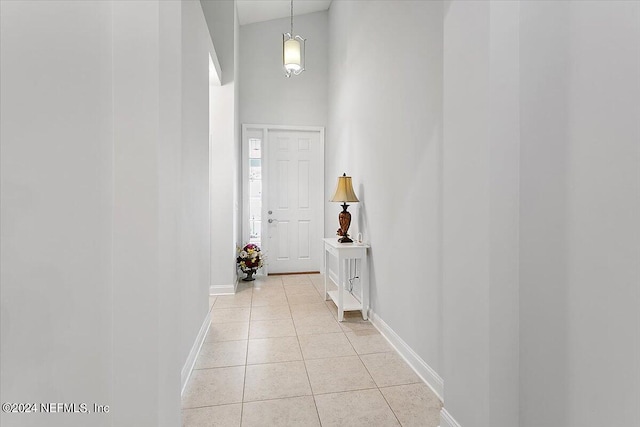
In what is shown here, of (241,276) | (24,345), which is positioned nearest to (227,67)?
(241,276)

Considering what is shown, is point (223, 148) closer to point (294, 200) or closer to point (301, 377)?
point (294, 200)

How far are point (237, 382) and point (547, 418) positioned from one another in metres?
1.62

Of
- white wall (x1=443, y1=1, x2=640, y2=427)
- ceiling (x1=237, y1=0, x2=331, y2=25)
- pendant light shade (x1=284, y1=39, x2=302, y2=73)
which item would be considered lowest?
white wall (x1=443, y1=1, x2=640, y2=427)

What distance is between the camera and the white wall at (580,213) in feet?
3.33

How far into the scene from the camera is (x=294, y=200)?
17.7 feet

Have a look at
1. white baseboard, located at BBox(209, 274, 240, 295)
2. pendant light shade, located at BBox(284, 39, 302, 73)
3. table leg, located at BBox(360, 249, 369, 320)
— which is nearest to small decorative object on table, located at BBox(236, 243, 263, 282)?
white baseboard, located at BBox(209, 274, 240, 295)

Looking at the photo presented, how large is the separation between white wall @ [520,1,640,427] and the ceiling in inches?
167

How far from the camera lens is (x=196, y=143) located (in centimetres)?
260

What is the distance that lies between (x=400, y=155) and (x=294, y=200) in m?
2.98

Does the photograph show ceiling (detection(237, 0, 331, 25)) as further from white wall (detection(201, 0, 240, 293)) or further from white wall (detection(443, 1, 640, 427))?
white wall (detection(443, 1, 640, 427))

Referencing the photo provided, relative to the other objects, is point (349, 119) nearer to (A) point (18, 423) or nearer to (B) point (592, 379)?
(B) point (592, 379)

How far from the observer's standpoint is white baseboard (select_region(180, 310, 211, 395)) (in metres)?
2.12

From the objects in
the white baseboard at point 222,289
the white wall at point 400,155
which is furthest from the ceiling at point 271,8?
the white baseboard at point 222,289

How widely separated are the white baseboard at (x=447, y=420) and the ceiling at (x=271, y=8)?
16.4ft
